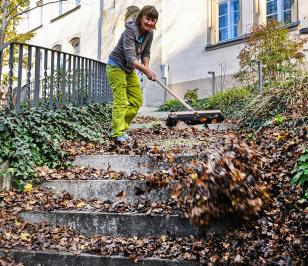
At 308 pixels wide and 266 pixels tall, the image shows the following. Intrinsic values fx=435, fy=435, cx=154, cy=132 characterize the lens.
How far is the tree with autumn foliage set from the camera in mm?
9266

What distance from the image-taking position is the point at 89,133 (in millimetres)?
5941

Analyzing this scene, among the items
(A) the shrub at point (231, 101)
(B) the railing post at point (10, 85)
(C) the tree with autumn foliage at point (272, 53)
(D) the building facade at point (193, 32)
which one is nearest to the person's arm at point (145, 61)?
(B) the railing post at point (10, 85)

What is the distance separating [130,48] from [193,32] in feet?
28.5

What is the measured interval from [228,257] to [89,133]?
343cm

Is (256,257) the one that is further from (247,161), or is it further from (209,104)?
(209,104)

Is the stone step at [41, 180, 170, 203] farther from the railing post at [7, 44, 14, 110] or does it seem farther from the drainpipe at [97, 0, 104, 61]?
the drainpipe at [97, 0, 104, 61]

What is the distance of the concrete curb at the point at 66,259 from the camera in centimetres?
299

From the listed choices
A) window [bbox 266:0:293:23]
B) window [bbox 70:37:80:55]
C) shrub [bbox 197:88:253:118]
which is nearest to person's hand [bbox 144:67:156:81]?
shrub [bbox 197:88:253:118]

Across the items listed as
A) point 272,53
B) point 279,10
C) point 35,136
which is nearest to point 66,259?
point 35,136

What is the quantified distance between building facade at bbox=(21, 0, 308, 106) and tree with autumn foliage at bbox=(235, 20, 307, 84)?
462 millimetres

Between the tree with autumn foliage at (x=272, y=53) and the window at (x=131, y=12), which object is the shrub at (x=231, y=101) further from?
the window at (x=131, y=12)

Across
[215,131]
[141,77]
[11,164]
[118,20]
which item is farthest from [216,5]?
[11,164]

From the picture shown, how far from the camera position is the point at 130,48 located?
520 cm

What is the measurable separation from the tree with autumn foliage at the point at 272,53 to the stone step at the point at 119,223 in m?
6.16
